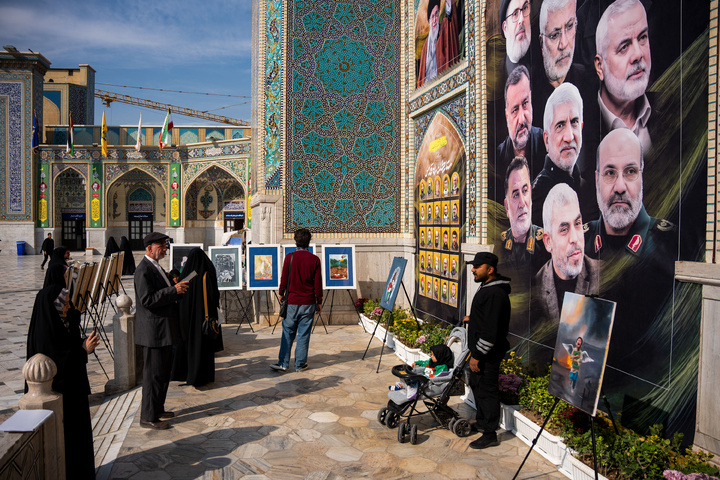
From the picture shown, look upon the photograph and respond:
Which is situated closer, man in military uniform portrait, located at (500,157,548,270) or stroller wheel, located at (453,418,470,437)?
stroller wheel, located at (453,418,470,437)

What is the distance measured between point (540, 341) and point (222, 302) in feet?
19.6

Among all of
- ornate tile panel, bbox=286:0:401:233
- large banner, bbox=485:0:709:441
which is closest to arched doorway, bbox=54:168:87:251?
ornate tile panel, bbox=286:0:401:233

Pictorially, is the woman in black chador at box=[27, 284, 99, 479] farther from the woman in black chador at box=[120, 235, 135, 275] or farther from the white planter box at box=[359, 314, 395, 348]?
the woman in black chador at box=[120, 235, 135, 275]

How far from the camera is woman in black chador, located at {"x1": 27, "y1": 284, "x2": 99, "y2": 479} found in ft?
10.2

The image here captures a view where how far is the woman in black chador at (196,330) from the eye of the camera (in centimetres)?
565

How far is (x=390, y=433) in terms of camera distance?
4.43m

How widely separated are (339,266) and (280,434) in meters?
4.72

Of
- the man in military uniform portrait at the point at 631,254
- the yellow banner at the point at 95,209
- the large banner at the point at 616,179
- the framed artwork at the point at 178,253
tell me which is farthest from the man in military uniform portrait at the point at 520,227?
the yellow banner at the point at 95,209

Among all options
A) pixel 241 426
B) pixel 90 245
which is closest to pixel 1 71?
pixel 90 245

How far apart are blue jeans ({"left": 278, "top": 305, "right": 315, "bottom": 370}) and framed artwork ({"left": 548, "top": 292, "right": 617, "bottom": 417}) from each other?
3.29 metres

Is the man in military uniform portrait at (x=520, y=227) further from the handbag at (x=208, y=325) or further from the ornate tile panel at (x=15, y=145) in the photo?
the ornate tile panel at (x=15, y=145)

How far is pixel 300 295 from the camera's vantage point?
616cm

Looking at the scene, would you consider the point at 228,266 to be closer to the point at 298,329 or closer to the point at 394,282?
the point at 298,329

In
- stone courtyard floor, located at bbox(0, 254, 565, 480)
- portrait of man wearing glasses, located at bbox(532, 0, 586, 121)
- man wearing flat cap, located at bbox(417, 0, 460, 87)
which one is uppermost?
man wearing flat cap, located at bbox(417, 0, 460, 87)
